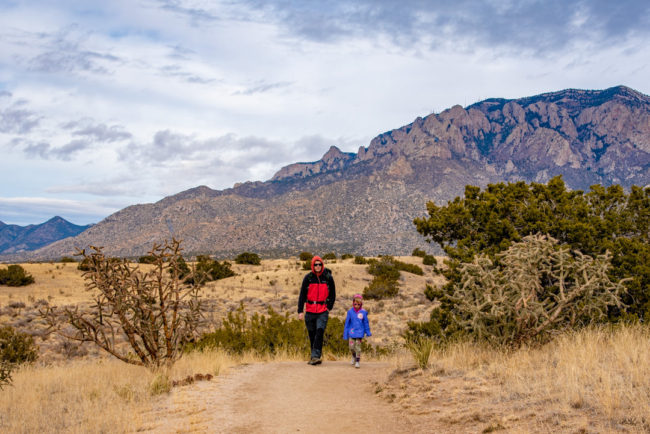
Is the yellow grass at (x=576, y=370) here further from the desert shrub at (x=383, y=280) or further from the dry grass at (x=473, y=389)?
the desert shrub at (x=383, y=280)

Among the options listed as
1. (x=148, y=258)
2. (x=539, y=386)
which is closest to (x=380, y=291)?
(x=148, y=258)

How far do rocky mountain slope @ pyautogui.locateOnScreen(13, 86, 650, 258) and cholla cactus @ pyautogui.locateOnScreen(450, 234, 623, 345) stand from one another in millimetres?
64796

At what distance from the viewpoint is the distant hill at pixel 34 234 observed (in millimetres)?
172750

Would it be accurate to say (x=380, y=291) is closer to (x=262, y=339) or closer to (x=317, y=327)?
(x=262, y=339)

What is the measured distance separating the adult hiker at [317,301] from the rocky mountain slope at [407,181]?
62563mm

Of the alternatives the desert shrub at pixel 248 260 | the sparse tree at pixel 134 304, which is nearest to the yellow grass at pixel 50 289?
the desert shrub at pixel 248 260

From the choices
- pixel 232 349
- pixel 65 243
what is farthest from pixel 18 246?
pixel 232 349

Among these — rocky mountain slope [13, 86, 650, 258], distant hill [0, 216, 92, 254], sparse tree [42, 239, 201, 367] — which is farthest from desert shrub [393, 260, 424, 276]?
distant hill [0, 216, 92, 254]

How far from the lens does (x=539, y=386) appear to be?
5.61m

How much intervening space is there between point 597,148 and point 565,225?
13561cm

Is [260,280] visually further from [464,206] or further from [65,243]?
[65,243]

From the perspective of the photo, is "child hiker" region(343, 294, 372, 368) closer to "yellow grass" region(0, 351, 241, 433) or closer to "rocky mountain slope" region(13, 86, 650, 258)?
"yellow grass" region(0, 351, 241, 433)

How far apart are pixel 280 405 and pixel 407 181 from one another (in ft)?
318

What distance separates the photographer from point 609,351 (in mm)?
6871
